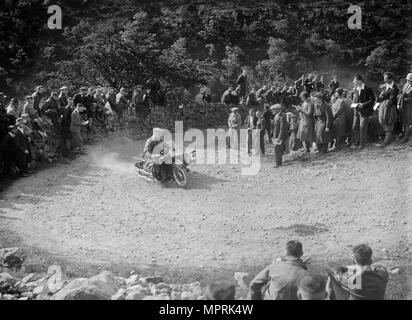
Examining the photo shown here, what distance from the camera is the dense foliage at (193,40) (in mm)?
21547

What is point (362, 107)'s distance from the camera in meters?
14.5

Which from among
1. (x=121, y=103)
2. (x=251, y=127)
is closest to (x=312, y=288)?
(x=251, y=127)

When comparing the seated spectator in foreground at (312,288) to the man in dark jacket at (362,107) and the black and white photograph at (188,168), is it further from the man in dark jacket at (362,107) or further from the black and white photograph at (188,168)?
the man in dark jacket at (362,107)

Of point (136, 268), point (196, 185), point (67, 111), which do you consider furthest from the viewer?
point (67, 111)

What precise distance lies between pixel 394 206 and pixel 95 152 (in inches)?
349

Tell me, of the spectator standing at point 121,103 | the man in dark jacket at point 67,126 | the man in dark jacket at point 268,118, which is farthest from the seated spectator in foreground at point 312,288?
the spectator standing at point 121,103

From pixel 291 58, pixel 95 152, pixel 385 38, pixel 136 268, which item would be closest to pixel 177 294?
pixel 136 268

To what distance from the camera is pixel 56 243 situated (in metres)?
10.9

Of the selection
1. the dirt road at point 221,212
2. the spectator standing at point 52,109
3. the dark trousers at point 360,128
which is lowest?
the dirt road at point 221,212

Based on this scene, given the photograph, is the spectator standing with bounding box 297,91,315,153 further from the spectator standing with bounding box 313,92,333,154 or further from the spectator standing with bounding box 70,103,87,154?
the spectator standing with bounding box 70,103,87,154

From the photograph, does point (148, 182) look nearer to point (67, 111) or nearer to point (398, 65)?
point (67, 111)

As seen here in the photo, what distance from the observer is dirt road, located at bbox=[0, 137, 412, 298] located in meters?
10.3

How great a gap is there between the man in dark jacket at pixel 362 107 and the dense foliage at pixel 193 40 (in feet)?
28.4

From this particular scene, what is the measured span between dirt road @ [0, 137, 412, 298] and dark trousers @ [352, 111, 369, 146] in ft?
1.66
